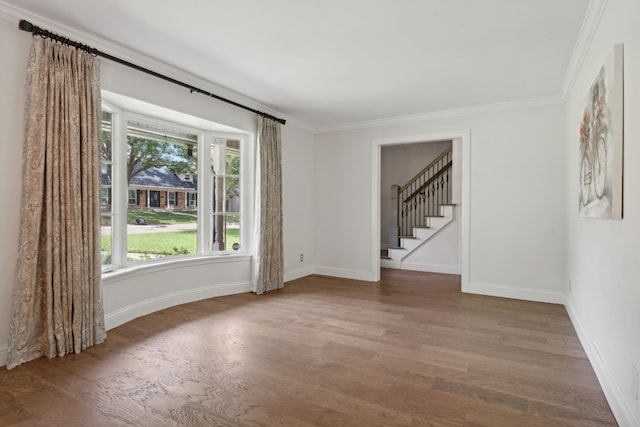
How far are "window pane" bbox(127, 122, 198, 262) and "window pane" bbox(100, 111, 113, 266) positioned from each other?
0.78ft

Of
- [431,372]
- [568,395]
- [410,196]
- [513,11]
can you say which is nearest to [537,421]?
[568,395]

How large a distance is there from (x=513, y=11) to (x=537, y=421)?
105 inches

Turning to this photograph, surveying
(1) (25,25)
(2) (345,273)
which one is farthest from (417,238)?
(1) (25,25)

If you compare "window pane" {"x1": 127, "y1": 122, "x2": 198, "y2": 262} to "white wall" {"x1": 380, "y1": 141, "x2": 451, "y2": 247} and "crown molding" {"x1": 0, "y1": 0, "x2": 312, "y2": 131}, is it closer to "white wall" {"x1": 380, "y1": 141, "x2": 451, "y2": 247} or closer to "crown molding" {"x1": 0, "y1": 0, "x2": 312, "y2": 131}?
"crown molding" {"x1": 0, "y1": 0, "x2": 312, "y2": 131}

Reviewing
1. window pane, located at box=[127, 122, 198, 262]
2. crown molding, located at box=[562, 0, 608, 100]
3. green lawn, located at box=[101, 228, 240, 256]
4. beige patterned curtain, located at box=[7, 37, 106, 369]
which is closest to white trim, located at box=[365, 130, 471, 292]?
crown molding, located at box=[562, 0, 608, 100]

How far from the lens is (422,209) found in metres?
7.35

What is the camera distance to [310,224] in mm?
6039

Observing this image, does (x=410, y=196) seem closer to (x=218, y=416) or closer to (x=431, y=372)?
(x=431, y=372)

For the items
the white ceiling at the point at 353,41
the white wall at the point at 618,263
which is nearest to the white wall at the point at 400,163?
the white ceiling at the point at 353,41

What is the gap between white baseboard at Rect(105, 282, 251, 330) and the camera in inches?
131

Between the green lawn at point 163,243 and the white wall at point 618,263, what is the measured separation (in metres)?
4.04

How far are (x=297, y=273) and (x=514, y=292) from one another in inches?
126

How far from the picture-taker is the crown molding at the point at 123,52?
2.51m

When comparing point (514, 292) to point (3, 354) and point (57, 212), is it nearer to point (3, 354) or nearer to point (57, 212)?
point (57, 212)
